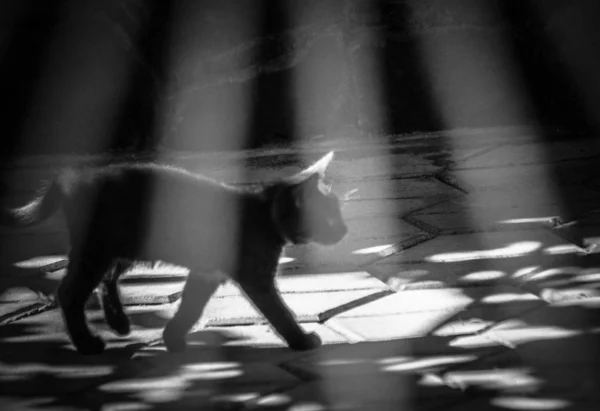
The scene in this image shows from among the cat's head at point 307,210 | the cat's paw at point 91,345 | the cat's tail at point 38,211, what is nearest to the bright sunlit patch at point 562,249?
the cat's head at point 307,210

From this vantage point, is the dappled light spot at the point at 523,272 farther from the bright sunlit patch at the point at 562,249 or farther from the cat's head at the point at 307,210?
the cat's head at the point at 307,210

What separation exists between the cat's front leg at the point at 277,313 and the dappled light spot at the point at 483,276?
38.1 inches

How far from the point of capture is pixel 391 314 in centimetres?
377

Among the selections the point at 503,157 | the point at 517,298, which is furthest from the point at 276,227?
the point at 503,157

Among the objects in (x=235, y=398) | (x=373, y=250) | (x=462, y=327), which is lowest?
(x=235, y=398)

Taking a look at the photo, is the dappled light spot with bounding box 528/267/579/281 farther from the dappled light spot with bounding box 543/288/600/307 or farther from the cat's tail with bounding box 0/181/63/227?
the cat's tail with bounding box 0/181/63/227

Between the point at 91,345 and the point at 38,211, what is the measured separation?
551 mm

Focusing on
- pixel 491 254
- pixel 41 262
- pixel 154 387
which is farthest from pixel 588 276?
pixel 41 262

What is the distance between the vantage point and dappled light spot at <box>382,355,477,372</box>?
3229 mm

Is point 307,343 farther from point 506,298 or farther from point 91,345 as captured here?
point 506,298

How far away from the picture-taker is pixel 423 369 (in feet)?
10.5

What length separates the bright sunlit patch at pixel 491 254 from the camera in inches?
171

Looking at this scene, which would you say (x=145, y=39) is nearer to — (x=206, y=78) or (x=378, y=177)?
(x=206, y=78)

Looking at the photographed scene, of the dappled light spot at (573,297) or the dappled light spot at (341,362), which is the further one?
the dappled light spot at (573,297)
